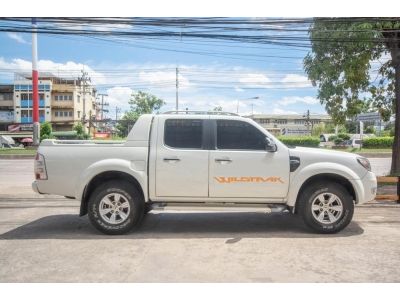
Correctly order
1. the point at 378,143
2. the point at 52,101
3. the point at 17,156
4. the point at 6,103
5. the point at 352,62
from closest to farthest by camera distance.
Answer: the point at 352,62 < the point at 17,156 < the point at 378,143 < the point at 6,103 < the point at 52,101

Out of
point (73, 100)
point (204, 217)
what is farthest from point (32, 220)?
point (73, 100)

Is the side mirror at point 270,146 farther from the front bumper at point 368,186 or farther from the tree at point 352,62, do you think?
the tree at point 352,62

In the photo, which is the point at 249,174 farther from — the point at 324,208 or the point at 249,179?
the point at 324,208

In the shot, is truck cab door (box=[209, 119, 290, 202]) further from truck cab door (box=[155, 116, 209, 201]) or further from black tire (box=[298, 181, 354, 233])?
black tire (box=[298, 181, 354, 233])

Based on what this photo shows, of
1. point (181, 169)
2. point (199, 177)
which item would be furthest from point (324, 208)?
point (181, 169)

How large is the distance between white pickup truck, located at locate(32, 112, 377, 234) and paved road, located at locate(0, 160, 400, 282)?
1.38 feet

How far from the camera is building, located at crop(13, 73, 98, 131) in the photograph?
70500mm

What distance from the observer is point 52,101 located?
7300 centimetres

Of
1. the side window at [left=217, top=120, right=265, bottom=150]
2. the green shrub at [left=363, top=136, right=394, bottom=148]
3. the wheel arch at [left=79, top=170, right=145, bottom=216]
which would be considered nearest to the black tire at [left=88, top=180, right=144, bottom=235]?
the wheel arch at [left=79, top=170, right=145, bottom=216]

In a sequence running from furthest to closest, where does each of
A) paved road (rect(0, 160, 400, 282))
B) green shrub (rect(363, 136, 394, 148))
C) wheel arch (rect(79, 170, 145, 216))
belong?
green shrub (rect(363, 136, 394, 148))
wheel arch (rect(79, 170, 145, 216))
paved road (rect(0, 160, 400, 282))

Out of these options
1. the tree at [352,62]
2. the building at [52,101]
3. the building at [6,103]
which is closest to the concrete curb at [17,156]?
the tree at [352,62]

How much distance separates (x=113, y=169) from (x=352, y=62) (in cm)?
937

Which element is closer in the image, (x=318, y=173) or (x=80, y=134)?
(x=318, y=173)

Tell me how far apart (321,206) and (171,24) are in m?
6.68
